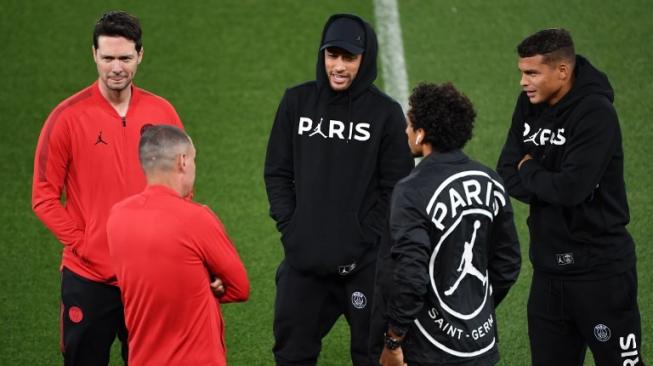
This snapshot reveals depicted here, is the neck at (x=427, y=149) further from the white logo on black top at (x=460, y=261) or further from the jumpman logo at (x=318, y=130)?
the jumpman logo at (x=318, y=130)

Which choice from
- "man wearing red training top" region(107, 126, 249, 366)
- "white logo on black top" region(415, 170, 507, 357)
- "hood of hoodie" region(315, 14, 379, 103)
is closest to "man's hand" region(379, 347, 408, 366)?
"white logo on black top" region(415, 170, 507, 357)

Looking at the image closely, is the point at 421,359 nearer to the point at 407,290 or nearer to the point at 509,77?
the point at 407,290

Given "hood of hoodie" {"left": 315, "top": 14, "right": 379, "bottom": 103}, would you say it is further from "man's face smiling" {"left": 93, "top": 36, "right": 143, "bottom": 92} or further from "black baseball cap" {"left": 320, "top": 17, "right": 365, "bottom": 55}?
"man's face smiling" {"left": 93, "top": 36, "right": 143, "bottom": 92}

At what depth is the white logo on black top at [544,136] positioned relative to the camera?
4699 mm

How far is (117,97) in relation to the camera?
4.87m

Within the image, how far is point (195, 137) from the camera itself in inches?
336

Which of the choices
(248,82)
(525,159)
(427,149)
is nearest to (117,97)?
(427,149)

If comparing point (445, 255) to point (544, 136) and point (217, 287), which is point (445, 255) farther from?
point (544, 136)

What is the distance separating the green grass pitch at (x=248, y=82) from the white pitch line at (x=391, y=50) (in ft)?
0.34

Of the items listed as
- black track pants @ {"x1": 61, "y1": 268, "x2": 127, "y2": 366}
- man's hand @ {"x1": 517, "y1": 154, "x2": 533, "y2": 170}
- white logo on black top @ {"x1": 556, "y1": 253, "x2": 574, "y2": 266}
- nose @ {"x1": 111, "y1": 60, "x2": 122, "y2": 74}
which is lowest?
black track pants @ {"x1": 61, "y1": 268, "x2": 127, "y2": 366}

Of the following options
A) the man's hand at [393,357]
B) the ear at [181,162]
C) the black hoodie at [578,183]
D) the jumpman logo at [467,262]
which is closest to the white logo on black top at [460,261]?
the jumpman logo at [467,262]

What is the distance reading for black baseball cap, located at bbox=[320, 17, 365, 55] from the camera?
4727 mm

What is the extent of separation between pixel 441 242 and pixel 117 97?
1700mm

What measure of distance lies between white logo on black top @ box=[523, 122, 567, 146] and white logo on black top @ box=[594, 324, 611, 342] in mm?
810
